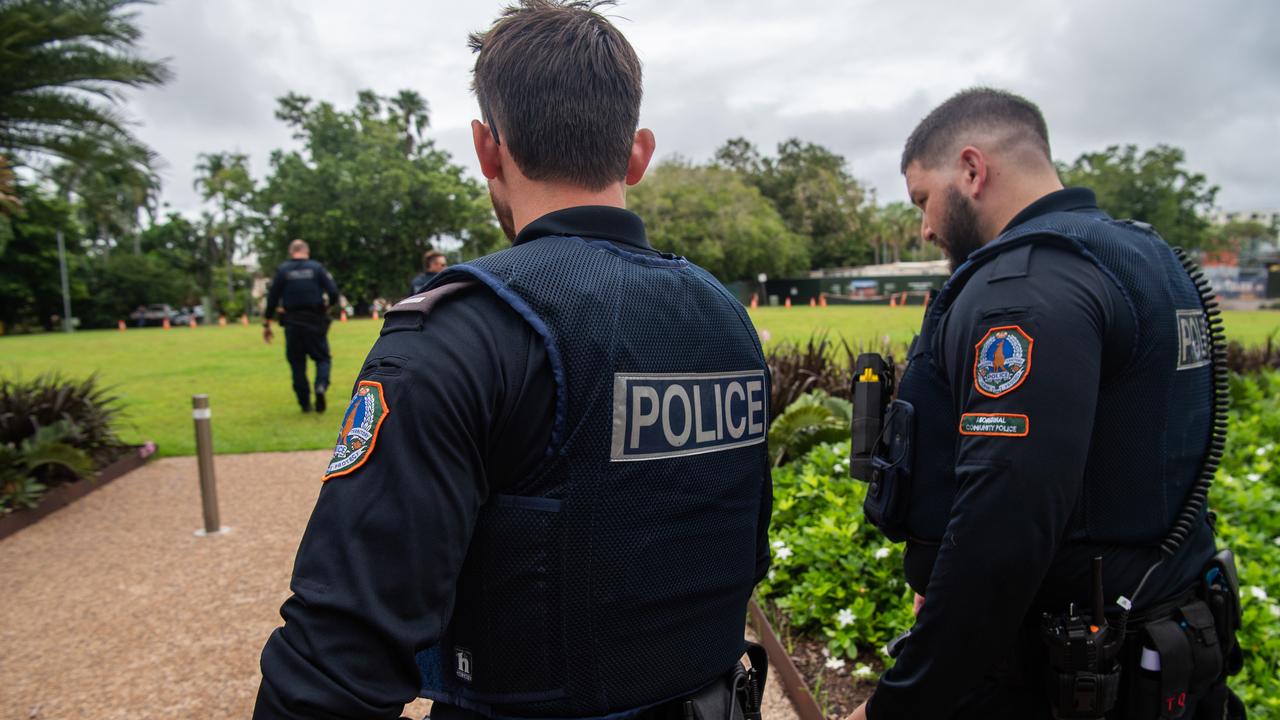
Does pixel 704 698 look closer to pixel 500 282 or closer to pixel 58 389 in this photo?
pixel 500 282

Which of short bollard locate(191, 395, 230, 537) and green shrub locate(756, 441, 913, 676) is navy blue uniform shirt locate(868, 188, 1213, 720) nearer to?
green shrub locate(756, 441, 913, 676)

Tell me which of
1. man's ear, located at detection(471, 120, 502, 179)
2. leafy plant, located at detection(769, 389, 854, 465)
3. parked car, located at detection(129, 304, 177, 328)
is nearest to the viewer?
man's ear, located at detection(471, 120, 502, 179)

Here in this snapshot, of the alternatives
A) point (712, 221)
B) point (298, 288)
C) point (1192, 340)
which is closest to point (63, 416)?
point (298, 288)

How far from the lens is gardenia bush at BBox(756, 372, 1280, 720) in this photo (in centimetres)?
312

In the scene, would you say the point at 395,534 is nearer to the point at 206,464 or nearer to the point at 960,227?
the point at 960,227

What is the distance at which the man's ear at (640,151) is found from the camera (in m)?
1.50

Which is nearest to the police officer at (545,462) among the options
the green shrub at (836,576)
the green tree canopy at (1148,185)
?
the green shrub at (836,576)

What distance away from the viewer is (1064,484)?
4.90 feet

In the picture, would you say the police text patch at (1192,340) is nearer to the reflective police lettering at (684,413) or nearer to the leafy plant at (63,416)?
the reflective police lettering at (684,413)

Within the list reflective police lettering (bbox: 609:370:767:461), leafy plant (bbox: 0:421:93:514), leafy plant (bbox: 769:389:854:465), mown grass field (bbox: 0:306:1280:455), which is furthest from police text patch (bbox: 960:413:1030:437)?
leafy plant (bbox: 0:421:93:514)

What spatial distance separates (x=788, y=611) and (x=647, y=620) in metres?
2.85

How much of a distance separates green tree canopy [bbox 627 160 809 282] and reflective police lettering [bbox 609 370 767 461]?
131ft

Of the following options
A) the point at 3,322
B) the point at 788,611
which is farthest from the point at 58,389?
the point at 3,322

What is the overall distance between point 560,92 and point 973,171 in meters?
1.29
